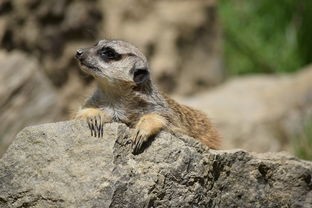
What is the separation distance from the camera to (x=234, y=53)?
11.6 meters

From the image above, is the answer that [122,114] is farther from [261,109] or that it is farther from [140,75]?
[261,109]

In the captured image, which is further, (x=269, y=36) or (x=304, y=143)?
(x=269, y=36)

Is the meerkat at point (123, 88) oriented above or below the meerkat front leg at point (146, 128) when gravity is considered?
above

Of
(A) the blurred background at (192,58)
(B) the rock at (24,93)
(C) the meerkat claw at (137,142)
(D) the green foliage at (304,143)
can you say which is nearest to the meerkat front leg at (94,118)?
(C) the meerkat claw at (137,142)

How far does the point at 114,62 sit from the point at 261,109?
14.3 feet

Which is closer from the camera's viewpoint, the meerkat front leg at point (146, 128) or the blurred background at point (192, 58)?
the meerkat front leg at point (146, 128)

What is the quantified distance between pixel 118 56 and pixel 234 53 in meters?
6.75

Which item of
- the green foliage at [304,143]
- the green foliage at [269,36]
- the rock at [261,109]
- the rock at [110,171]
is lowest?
the rock at [110,171]

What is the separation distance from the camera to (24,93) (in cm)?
767

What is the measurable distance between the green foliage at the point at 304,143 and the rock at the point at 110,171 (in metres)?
2.29

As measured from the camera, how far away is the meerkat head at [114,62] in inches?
190

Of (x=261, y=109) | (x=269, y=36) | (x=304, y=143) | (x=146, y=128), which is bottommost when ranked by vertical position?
(x=146, y=128)

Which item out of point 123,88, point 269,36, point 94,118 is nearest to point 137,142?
point 94,118

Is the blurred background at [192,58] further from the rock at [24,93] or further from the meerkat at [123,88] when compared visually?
the meerkat at [123,88]
